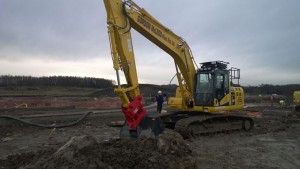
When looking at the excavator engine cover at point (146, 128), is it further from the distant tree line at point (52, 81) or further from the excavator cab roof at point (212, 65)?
the distant tree line at point (52, 81)

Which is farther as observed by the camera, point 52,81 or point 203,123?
point 52,81

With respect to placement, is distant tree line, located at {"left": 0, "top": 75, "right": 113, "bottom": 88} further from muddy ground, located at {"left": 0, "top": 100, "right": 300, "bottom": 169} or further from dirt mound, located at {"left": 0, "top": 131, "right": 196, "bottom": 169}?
dirt mound, located at {"left": 0, "top": 131, "right": 196, "bottom": 169}

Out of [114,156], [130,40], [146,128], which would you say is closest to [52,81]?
[130,40]

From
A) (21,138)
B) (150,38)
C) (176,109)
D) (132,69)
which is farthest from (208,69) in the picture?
(21,138)

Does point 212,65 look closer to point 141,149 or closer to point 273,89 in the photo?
point 141,149

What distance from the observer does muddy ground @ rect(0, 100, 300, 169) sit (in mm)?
6680

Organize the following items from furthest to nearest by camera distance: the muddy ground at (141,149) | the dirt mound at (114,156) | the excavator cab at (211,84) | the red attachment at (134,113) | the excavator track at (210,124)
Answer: the excavator cab at (211,84), the excavator track at (210,124), the red attachment at (134,113), the muddy ground at (141,149), the dirt mound at (114,156)

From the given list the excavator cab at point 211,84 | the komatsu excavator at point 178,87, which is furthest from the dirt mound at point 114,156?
the excavator cab at point 211,84

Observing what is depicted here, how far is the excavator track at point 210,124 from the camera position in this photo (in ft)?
38.9

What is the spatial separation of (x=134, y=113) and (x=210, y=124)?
4.87 meters

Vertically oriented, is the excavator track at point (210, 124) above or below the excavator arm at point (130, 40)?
below

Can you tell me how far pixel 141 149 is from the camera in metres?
7.66

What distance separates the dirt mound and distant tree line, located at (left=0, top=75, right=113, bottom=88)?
46560 millimetres

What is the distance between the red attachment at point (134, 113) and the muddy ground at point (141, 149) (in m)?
0.61
